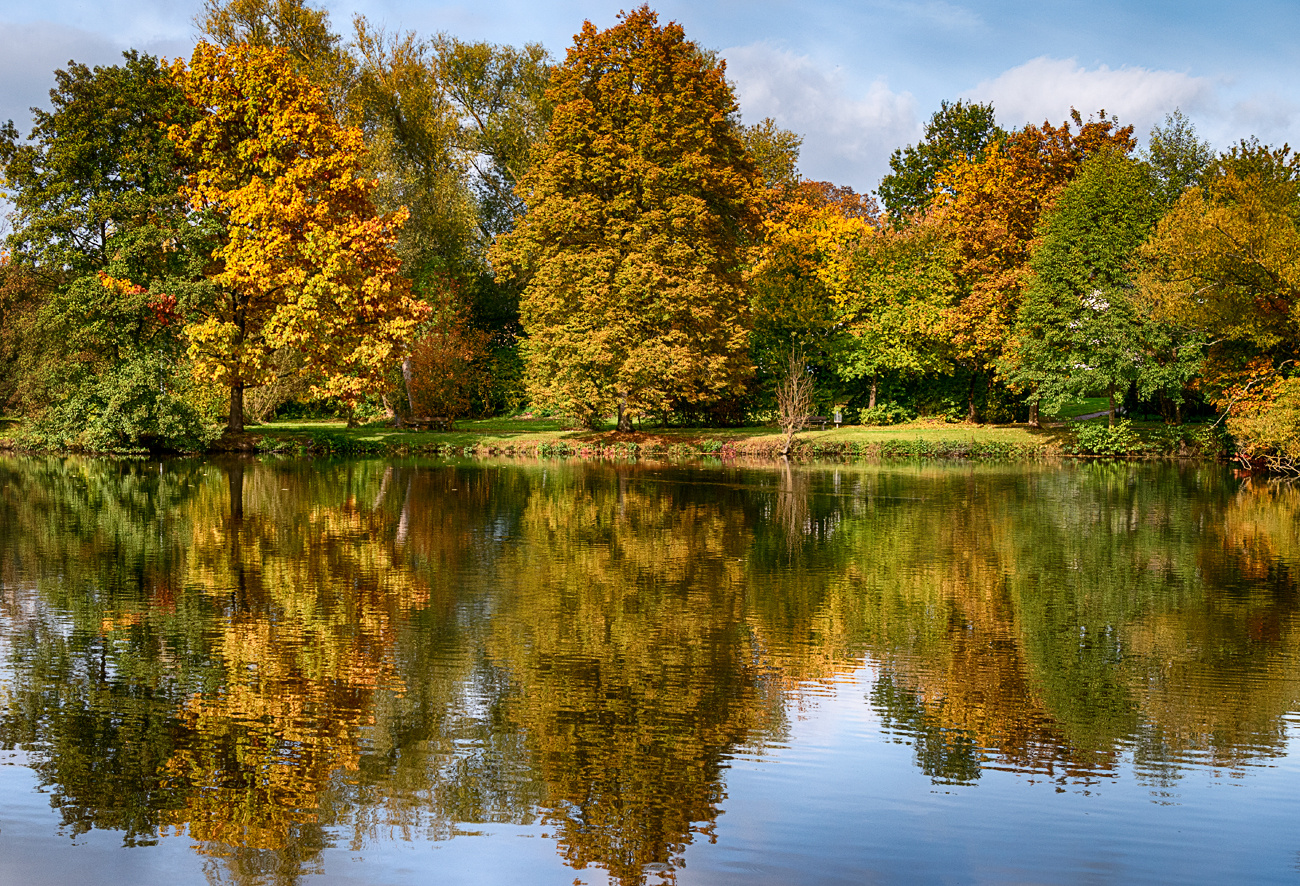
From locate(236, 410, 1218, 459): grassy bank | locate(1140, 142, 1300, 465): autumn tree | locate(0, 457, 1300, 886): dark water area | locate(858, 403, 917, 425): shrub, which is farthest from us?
locate(858, 403, 917, 425): shrub

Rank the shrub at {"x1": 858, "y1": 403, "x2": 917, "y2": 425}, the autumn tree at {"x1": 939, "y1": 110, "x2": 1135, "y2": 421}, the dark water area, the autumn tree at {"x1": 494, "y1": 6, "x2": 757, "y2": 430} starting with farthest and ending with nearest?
the shrub at {"x1": 858, "y1": 403, "x2": 917, "y2": 425} < the autumn tree at {"x1": 939, "y1": 110, "x2": 1135, "y2": 421} < the autumn tree at {"x1": 494, "y1": 6, "x2": 757, "y2": 430} < the dark water area

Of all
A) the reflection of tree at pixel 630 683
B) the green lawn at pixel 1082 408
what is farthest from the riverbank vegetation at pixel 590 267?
the reflection of tree at pixel 630 683

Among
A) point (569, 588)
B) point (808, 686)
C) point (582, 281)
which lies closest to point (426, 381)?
point (582, 281)

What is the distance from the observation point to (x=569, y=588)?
11945 mm

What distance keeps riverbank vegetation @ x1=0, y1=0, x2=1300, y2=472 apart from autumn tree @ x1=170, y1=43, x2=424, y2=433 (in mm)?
110

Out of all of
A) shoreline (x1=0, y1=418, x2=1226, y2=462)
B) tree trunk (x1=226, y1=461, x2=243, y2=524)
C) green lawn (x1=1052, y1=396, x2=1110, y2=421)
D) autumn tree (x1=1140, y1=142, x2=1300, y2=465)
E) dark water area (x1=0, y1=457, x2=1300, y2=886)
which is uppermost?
autumn tree (x1=1140, y1=142, x2=1300, y2=465)

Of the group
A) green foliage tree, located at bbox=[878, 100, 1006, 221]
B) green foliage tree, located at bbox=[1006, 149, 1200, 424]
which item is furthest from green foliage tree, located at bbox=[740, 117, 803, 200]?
green foliage tree, located at bbox=[1006, 149, 1200, 424]

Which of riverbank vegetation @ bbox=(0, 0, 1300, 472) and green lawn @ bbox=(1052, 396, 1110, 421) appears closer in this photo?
riverbank vegetation @ bbox=(0, 0, 1300, 472)

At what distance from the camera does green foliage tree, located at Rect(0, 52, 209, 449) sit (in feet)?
111

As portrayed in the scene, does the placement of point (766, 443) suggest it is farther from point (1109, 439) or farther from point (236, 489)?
point (236, 489)

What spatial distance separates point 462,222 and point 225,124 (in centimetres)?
1026

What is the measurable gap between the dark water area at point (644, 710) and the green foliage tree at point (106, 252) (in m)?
20.3

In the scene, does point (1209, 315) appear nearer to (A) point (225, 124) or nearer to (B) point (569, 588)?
(B) point (569, 588)

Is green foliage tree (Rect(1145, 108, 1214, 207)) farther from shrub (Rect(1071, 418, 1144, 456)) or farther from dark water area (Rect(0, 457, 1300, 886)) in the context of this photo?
dark water area (Rect(0, 457, 1300, 886))
